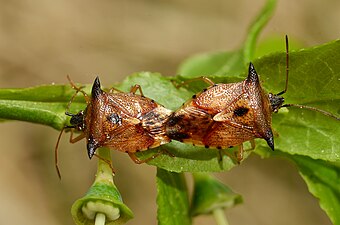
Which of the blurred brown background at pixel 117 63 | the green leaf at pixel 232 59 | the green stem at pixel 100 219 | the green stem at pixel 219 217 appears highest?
the blurred brown background at pixel 117 63

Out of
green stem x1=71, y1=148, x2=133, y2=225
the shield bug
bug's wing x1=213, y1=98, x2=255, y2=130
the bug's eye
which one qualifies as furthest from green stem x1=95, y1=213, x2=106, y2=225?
the bug's eye

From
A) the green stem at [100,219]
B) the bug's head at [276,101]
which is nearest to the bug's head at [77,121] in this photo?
the green stem at [100,219]

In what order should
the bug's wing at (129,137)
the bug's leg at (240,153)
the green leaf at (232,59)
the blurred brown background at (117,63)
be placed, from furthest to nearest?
the blurred brown background at (117,63) → the green leaf at (232,59) → the bug's wing at (129,137) → the bug's leg at (240,153)

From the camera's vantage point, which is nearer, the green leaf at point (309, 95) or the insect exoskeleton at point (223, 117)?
the green leaf at point (309, 95)

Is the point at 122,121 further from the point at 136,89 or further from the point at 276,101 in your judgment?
the point at 276,101

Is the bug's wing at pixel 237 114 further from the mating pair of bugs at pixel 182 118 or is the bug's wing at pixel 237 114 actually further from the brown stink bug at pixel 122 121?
the brown stink bug at pixel 122 121

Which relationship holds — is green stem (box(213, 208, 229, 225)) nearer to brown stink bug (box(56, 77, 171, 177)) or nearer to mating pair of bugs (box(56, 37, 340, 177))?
mating pair of bugs (box(56, 37, 340, 177))

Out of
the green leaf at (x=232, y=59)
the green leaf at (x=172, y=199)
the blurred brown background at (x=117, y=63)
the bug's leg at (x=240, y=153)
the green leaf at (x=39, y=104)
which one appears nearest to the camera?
the green leaf at (x=39, y=104)

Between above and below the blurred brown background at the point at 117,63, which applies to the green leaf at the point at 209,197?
below
